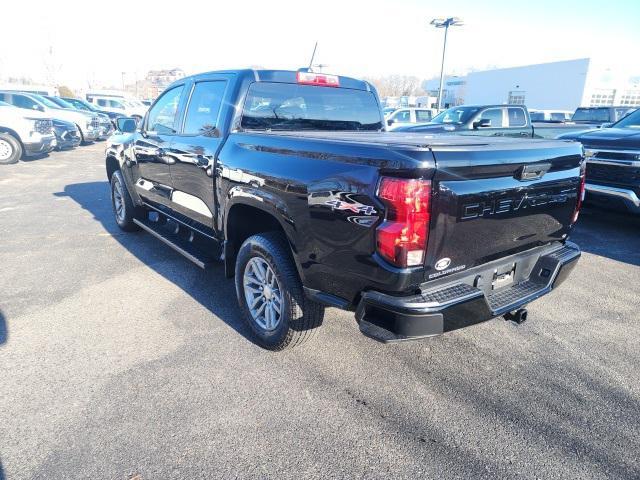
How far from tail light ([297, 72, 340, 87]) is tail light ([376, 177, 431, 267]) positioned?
203 centimetres

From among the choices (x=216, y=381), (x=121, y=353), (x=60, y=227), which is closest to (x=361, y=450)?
(x=216, y=381)

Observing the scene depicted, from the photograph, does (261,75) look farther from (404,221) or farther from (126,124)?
(126,124)

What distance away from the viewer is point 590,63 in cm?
3981

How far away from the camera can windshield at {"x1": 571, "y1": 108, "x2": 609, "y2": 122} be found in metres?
16.0

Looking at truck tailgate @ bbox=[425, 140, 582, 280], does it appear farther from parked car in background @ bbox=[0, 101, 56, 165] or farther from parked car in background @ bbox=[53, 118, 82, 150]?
parked car in background @ bbox=[53, 118, 82, 150]

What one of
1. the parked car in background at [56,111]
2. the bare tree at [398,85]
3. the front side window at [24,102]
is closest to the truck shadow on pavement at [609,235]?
the parked car in background at [56,111]

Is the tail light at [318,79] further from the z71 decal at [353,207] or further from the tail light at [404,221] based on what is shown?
the tail light at [404,221]

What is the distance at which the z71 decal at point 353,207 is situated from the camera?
211 centimetres

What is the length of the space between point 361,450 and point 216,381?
1.05 meters

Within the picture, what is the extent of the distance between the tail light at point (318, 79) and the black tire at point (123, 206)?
3.05m

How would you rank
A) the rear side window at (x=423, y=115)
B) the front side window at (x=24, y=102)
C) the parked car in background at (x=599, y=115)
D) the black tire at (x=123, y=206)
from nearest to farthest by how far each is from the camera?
the black tire at (x=123, y=206)
the front side window at (x=24, y=102)
the parked car in background at (x=599, y=115)
the rear side window at (x=423, y=115)

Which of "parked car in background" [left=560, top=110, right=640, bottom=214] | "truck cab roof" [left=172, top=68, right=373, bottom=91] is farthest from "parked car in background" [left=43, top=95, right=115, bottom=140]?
"parked car in background" [left=560, top=110, right=640, bottom=214]

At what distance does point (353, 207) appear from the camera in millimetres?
2168

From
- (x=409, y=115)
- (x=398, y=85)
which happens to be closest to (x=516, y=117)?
(x=409, y=115)
